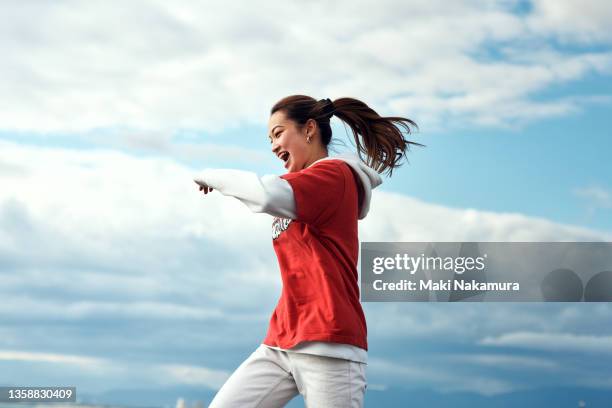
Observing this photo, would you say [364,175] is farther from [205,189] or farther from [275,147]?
[205,189]

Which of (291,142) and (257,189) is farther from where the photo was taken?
(291,142)

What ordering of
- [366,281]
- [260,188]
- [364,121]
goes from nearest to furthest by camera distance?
[260,188] < [364,121] < [366,281]

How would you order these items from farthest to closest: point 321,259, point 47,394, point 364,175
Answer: point 47,394 → point 364,175 → point 321,259

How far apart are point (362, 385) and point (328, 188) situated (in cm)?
70

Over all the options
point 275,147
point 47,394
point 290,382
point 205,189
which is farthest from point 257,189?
point 47,394

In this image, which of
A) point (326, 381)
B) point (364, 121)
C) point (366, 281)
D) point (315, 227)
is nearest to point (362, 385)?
point (326, 381)

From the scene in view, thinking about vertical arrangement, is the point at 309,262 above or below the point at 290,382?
above

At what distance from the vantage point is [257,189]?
2699 mm

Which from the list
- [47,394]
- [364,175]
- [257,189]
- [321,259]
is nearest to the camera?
[257,189]

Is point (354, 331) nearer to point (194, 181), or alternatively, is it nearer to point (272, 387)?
point (272, 387)

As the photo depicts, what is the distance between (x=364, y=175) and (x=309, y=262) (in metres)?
0.39

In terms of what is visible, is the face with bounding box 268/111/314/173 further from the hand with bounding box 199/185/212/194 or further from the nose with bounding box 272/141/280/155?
the hand with bounding box 199/185/212/194

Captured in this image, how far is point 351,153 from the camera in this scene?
3125 millimetres

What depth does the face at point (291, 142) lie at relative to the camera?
3109mm
